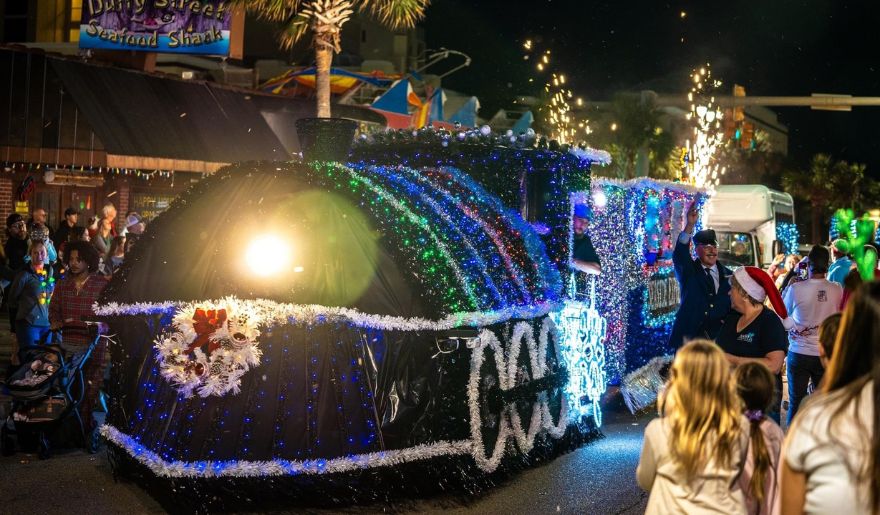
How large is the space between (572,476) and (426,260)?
2215 mm

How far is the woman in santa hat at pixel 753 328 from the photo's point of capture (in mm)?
6965

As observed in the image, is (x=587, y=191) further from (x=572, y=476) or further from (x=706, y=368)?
(x=706, y=368)

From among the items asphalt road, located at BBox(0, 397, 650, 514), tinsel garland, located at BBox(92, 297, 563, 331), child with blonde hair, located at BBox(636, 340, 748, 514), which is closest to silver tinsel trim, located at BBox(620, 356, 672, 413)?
asphalt road, located at BBox(0, 397, 650, 514)

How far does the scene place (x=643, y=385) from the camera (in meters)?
11.1

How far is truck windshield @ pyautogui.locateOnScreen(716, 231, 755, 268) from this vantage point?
19719 millimetres

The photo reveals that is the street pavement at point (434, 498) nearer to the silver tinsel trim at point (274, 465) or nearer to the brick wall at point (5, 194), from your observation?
the silver tinsel trim at point (274, 465)

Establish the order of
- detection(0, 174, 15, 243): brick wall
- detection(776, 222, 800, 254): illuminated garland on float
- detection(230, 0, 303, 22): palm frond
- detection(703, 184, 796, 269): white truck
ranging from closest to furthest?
detection(230, 0, 303, 22): palm frond → detection(0, 174, 15, 243): brick wall → detection(703, 184, 796, 269): white truck → detection(776, 222, 800, 254): illuminated garland on float

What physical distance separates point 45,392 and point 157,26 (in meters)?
17.0

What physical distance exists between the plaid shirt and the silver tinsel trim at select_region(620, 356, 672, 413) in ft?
17.4

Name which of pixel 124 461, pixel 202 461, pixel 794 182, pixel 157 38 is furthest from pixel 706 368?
pixel 794 182

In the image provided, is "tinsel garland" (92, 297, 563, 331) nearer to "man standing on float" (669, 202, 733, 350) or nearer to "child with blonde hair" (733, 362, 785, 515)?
"child with blonde hair" (733, 362, 785, 515)

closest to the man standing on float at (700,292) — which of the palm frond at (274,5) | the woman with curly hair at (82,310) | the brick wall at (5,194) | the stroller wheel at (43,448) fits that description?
the woman with curly hair at (82,310)

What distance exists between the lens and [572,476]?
7938 millimetres

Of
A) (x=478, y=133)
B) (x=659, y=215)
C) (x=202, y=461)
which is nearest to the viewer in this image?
(x=202, y=461)
